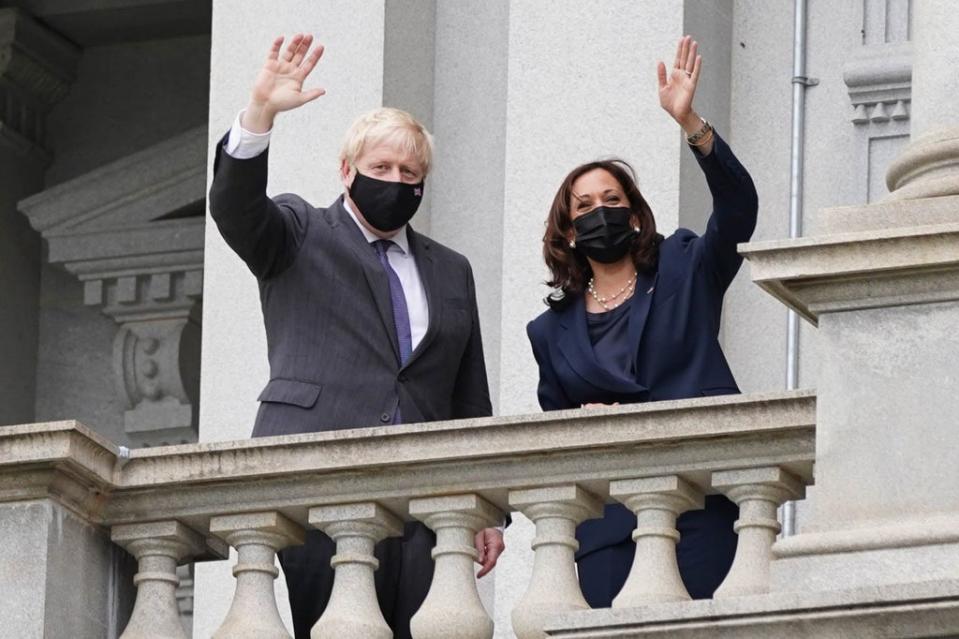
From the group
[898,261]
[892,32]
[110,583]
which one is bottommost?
[110,583]

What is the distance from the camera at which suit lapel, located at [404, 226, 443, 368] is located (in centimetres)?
900

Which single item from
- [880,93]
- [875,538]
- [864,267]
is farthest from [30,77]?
[875,538]

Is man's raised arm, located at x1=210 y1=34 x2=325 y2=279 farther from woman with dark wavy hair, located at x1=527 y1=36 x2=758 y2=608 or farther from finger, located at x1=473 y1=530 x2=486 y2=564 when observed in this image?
finger, located at x1=473 y1=530 x2=486 y2=564

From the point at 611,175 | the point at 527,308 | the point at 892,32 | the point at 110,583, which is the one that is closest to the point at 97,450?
the point at 110,583

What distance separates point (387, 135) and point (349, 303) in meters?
0.46

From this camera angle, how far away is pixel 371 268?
9031mm

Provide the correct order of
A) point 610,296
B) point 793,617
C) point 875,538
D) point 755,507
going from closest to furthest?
point 793,617, point 875,538, point 755,507, point 610,296

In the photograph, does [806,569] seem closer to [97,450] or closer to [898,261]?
[898,261]

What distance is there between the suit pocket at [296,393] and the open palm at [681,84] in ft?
3.90

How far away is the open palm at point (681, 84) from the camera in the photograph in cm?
896

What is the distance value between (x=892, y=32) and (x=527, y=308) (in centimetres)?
166

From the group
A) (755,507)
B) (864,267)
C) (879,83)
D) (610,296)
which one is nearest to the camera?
(864,267)

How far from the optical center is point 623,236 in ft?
29.7

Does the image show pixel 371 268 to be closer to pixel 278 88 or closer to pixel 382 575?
pixel 278 88
